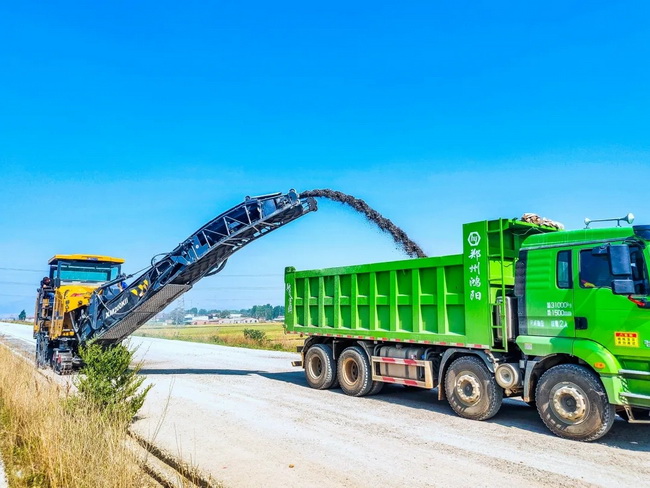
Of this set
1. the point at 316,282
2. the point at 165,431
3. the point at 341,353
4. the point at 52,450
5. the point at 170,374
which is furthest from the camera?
the point at 170,374

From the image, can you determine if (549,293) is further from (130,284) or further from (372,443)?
(130,284)

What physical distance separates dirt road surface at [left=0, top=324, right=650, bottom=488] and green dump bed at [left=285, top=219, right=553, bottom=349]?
144 centimetres

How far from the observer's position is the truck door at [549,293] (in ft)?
26.2

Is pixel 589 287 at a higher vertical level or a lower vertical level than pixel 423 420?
higher

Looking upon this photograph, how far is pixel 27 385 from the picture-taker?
8.68 meters

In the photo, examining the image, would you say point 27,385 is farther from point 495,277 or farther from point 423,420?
point 495,277

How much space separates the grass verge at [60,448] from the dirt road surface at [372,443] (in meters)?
0.93

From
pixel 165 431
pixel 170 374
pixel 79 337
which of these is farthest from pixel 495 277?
pixel 79 337

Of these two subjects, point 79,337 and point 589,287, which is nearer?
point 589,287

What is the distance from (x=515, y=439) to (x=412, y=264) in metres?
3.73

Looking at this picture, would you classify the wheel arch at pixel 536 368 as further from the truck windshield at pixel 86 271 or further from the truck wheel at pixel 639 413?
the truck windshield at pixel 86 271

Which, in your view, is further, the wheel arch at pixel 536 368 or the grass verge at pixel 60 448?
the wheel arch at pixel 536 368

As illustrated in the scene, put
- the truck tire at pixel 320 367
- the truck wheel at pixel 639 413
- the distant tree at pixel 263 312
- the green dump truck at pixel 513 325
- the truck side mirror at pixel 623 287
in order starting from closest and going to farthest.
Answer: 1. the truck side mirror at pixel 623 287
2. the green dump truck at pixel 513 325
3. the truck wheel at pixel 639 413
4. the truck tire at pixel 320 367
5. the distant tree at pixel 263 312

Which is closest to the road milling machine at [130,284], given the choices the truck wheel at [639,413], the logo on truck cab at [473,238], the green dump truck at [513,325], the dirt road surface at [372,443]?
the green dump truck at [513,325]
